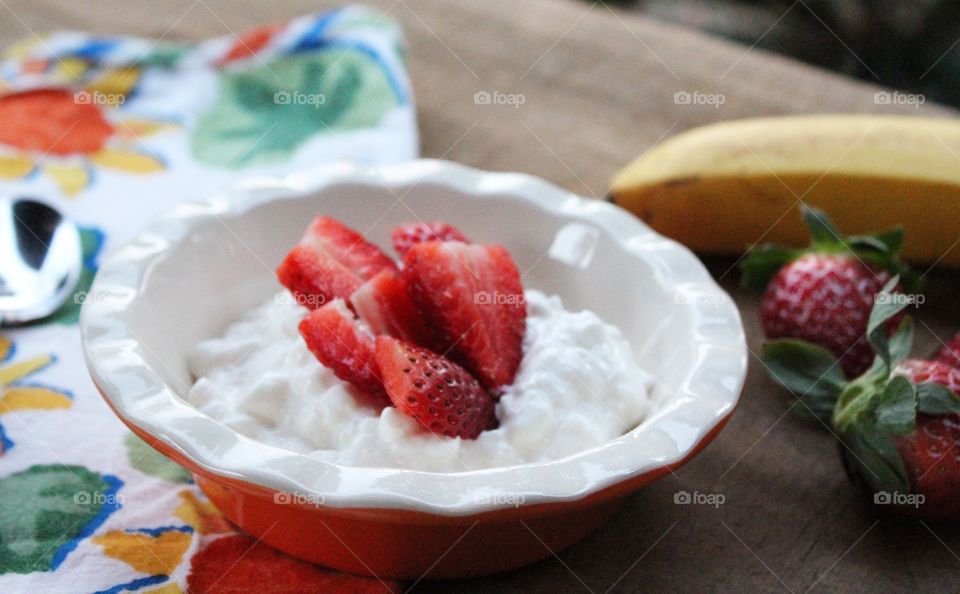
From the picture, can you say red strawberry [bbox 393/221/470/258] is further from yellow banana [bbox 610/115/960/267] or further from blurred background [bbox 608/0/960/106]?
blurred background [bbox 608/0/960/106]

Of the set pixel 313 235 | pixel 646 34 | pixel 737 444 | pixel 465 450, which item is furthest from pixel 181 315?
pixel 646 34

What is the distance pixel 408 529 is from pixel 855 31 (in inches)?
95.0

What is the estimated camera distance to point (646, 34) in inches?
87.0

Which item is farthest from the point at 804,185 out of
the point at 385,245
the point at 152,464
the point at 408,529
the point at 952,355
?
the point at 152,464

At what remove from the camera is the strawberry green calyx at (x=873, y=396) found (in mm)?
1062

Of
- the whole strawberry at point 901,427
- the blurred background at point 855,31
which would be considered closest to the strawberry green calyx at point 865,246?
the whole strawberry at point 901,427

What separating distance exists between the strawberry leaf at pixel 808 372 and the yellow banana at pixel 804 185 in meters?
0.39

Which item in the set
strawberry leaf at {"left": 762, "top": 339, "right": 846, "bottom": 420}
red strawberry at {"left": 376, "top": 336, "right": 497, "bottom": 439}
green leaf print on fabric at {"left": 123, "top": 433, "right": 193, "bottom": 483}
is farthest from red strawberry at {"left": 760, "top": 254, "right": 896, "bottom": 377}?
green leaf print on fabric at {"left": 123, "top": 433, "right": 193, "bottom": 483}

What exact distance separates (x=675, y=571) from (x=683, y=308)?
312 mm

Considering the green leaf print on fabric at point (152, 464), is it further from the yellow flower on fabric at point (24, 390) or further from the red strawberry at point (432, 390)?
the red strawberry at point (432, 390)

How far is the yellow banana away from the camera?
151 centimetres

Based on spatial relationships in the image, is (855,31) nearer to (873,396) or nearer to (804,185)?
(804,185)

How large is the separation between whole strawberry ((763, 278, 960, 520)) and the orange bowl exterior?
0.20 meters

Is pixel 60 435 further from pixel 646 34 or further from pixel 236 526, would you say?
pixel 646 34
